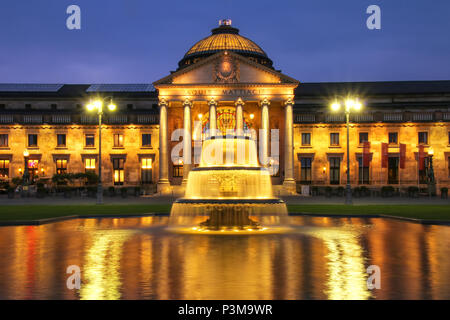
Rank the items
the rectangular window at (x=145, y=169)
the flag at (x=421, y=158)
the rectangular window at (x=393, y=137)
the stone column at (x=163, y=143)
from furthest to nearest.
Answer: the rectangular window at (x=145, y=169), the rectangular window at (x=393, y=137), the stone column at (x=163, y=143), the flag at (x=421, y=158)

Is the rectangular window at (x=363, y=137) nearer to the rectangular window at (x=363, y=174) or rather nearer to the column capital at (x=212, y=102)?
the rectangular window at (x=363, y=174)

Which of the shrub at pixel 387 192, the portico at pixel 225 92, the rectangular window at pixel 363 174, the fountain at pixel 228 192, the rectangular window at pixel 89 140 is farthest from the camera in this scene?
the rectangular window at pixel 89 140

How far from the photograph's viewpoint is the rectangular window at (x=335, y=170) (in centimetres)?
7375

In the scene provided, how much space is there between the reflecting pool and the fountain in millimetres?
1579

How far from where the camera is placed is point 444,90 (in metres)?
84.6

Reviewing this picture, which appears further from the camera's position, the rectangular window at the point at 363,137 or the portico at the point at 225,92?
the rectangular window at the point at 363,137

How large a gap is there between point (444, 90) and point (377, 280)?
8177cm

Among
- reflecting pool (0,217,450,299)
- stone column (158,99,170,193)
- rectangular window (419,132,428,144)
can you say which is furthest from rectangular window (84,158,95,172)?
reflecting pool (0,217,450,299)

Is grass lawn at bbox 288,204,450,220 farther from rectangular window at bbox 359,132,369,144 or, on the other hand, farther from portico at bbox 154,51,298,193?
rectangular window at bbox 359,132,369,144

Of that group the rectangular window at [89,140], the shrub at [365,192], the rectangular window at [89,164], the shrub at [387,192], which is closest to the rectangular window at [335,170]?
the shrub at [365,192]

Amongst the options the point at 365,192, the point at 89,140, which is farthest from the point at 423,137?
the point at 89,140

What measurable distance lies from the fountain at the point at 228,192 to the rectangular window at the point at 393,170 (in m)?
53.6
